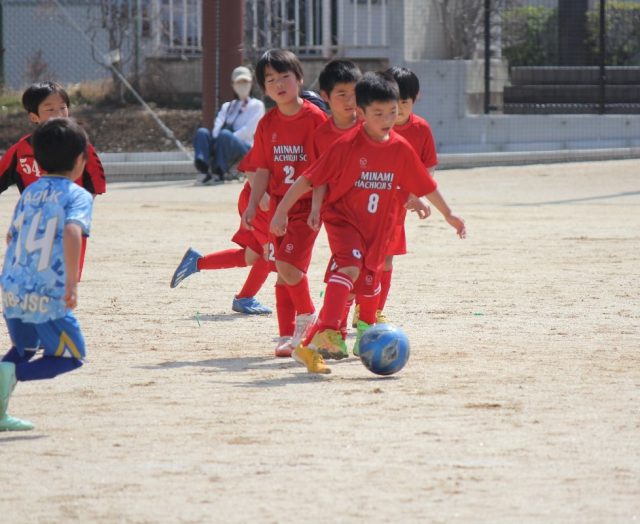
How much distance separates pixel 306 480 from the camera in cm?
461

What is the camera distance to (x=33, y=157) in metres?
7.18

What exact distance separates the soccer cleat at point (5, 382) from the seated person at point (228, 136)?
11794 mm

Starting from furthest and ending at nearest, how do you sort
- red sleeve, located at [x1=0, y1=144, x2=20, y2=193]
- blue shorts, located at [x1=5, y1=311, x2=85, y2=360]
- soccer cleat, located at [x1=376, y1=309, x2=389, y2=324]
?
1. soccer cleat, located at [x1=376, y1=309, x2=389, y2=324]
2. red sleeve, located at [x1=0, y1=144, x2=20, y2=193]
3. blue shorts, located at [x1=5, y1=311, x2=85, y2=360]

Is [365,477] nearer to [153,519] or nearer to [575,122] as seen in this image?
[153,519]

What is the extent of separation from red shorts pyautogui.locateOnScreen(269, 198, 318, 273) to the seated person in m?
10.1

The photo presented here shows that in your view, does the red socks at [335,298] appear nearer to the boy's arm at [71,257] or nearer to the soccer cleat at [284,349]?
the soccer cleat at [284,349]

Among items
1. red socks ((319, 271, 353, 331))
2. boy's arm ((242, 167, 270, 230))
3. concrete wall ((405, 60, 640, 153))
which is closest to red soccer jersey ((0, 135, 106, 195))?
boy's arm ((242, 167, 270, 230))

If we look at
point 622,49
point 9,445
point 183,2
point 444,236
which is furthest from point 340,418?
point 622,49

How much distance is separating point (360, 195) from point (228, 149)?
10.9 m

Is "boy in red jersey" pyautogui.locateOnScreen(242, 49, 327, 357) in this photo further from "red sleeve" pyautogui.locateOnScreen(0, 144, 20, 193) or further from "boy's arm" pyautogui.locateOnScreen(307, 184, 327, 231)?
"red sleeve" pyautogui.locateOnScreen(0, 144, 20, 193)

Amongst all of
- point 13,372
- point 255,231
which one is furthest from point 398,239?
point 13,372

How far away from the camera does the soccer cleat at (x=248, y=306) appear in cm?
852

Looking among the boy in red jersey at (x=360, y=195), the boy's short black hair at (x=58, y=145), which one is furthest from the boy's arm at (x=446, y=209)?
the boy's short black hair at (x=58, y=145)

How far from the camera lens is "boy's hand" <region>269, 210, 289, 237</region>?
6.56m
